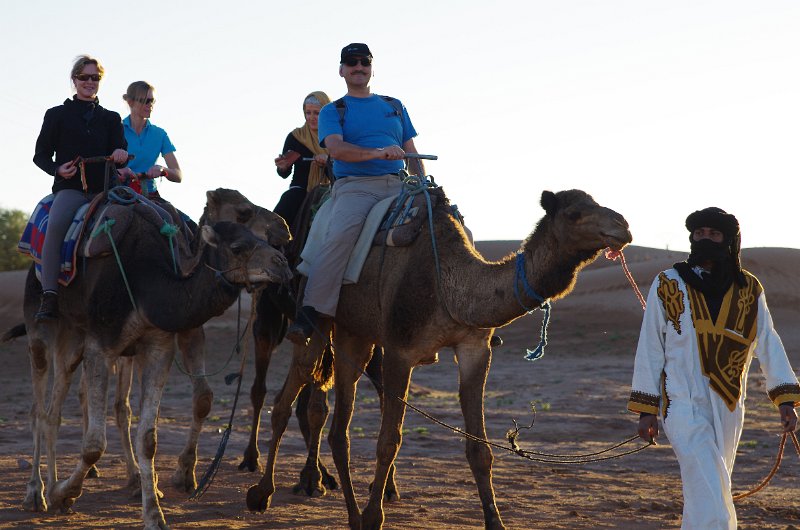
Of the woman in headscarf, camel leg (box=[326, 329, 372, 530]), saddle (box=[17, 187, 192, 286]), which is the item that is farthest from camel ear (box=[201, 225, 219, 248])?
the woman in headscarf

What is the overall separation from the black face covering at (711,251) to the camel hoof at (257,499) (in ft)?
13.8

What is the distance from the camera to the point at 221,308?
324 inches

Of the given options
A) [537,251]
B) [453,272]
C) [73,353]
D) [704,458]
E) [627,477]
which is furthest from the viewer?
[627,477]

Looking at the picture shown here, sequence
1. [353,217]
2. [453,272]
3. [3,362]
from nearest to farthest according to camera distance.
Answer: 1. [453,272]
2. [353,217]
3. [3,362]

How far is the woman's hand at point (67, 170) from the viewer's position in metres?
9.49

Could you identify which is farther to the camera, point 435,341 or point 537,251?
point 435,341

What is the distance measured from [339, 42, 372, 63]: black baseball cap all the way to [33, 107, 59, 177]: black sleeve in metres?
2.32

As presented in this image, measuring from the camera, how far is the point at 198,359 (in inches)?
378

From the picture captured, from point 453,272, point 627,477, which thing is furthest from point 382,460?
point 627,477

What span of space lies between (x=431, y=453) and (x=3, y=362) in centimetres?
1580

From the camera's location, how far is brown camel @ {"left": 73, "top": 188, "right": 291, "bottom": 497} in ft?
29.2

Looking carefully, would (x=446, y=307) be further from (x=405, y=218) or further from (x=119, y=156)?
(x=119, y=156)

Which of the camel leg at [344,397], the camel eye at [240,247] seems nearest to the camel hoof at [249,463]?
the camel leg at [344,397]

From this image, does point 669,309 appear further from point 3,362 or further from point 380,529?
point 3,362
